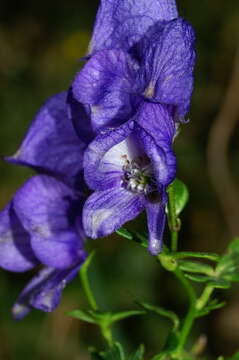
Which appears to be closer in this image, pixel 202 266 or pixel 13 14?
pixel 202 266

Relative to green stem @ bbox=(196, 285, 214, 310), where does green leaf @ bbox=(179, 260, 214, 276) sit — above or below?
above

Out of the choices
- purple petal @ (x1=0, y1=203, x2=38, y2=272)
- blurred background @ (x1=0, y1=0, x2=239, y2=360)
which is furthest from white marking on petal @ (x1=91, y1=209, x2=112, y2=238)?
blurred background @ (x1=0, y1=0, x2=239, y2=360)

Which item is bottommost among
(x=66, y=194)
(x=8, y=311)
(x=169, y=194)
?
(x=8, y=311)

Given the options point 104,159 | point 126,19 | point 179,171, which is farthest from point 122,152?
point 179,171

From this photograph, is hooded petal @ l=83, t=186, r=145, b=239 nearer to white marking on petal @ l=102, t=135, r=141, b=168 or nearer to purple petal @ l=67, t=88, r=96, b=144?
white marking on petal @ l=102, t=135, r=141, b=168

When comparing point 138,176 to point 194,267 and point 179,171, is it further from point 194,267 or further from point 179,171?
point 179,171

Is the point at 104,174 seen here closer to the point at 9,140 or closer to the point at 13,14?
the point at 9,140

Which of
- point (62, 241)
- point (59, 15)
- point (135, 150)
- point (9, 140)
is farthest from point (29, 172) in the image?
point (135, 150)
